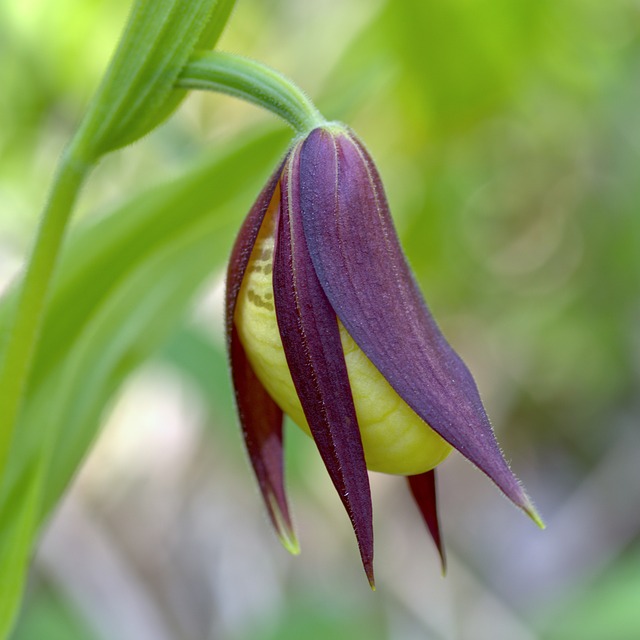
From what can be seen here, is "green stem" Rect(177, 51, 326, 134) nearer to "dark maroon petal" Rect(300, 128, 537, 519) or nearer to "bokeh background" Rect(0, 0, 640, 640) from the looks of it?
"dark maroon petal" Rect(300, 128, 537, 519)

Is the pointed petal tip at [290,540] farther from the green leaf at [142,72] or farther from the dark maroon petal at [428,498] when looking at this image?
the green leaf at [142,72]

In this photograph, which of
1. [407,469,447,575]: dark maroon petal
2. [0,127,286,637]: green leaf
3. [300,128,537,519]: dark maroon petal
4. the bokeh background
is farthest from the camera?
the bokeh background

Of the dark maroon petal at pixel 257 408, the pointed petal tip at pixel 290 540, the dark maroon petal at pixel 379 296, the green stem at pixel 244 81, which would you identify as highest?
the green stem at pixel 244 81

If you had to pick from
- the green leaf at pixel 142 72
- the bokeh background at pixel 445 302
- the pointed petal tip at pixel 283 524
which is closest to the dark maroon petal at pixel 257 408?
the pointed petal tip at pixel 283 524

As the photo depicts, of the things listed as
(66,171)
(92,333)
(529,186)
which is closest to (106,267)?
(92,333)

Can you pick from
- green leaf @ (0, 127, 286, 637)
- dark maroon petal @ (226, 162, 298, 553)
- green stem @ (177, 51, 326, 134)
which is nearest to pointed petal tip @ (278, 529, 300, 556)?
dark maroon petal @ (226, 162, 298, 553)

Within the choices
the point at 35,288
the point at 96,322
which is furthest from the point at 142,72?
the point at 96,322

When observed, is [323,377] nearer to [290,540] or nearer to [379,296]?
[379,296]

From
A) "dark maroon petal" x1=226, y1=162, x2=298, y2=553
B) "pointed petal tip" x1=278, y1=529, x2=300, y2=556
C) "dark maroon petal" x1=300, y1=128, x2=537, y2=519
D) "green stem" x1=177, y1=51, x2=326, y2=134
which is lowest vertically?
"pointed petal tip" x1=278, y1=529, x2=300, y2=556
